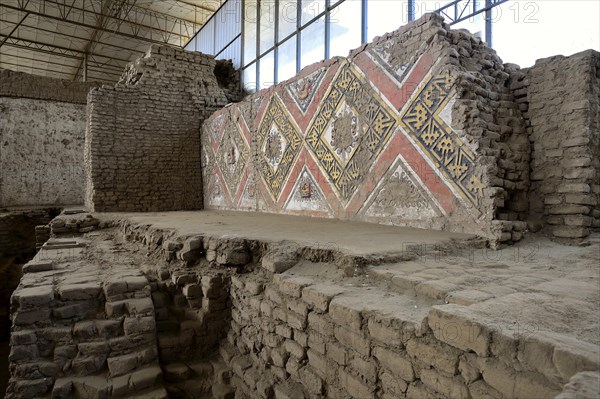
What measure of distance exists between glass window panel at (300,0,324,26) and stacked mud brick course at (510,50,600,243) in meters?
6.33

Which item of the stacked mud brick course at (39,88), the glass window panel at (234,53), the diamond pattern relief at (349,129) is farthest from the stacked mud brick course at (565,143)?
the stacked mud brick course at (39,88)

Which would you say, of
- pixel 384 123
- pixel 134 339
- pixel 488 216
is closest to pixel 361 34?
pixel 384 123

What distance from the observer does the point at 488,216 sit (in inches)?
133

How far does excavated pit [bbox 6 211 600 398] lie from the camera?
1.47 meters

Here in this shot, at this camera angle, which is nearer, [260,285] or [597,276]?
[597,276]

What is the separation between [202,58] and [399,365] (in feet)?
33.1

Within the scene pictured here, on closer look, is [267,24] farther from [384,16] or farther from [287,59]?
[384,16]

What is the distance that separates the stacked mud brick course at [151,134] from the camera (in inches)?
332

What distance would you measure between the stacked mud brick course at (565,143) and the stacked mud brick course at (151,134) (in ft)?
25.0

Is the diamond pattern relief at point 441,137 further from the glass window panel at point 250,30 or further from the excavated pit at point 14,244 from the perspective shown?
the glass window panel at point 250,30

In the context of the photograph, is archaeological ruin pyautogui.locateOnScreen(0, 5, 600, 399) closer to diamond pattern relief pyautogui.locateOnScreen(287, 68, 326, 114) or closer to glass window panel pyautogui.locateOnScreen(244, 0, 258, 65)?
diamond pattern relief pyautogui.locateOnScreen(287, 68, 326, 114)

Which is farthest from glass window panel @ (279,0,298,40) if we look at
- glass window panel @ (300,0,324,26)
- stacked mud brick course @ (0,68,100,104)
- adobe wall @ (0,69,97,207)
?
adobe wall @ (0,69,97,207)

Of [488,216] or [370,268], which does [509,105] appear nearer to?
[488,216]

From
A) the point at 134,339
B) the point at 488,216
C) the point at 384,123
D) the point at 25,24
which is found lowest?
the point at 134,339
